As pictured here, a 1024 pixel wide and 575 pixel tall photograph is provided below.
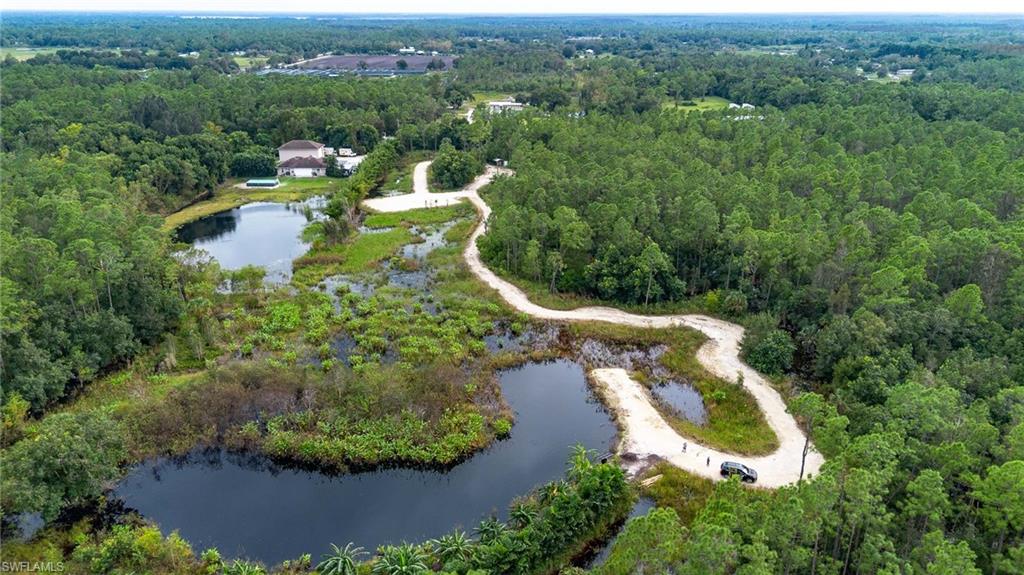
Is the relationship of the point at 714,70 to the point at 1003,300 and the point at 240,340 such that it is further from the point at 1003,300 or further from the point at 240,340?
the point at 240,340

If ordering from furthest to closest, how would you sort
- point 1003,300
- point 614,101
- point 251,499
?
point 614,101 → point 1003,300 → point 251,499

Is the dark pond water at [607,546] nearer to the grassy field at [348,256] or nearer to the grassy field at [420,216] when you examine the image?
the grassy field at [348,256]

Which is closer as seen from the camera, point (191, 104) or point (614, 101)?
point (191, 104)

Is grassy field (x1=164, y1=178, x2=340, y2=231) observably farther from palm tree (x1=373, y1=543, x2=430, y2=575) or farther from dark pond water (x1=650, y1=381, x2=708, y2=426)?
palm tree (x1=373, y1=543, x2=430, y2=575)

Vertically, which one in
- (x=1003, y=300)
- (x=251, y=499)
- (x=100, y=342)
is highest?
(x=1003, y=300)

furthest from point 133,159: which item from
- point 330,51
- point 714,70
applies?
point 330,51

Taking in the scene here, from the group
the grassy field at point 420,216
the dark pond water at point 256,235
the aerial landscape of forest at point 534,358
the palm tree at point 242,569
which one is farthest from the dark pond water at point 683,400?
the grassy field at point 420,216

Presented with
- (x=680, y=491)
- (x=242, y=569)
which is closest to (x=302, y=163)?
(x=242, y=569)
